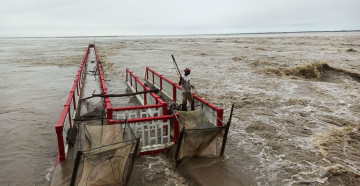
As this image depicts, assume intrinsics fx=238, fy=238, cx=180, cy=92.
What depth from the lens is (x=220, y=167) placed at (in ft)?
18.4

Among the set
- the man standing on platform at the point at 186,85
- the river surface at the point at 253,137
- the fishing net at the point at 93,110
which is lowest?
the river surface at the point at 253,137

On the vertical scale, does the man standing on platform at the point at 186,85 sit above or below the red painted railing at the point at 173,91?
above

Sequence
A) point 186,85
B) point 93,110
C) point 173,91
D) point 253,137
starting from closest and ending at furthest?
point 186,85
point 253,137
point 93,110
point 173,91

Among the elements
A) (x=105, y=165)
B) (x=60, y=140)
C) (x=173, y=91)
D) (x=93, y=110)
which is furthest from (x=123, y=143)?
(x=173, y=91)

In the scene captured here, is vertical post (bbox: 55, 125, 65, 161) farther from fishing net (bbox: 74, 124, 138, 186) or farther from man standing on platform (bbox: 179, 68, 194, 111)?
man standing on platform (bbox: 179, 68, 194, 111)

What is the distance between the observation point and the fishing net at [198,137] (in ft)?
16.6

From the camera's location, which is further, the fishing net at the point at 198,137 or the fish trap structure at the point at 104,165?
the fishing net at the point at 198,137

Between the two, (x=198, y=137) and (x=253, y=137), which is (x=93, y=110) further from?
(x=253, y=137)

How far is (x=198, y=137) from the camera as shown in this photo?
16.9 ft

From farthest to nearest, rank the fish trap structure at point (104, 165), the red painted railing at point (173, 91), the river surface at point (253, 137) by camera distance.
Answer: the red painted railing at point (173, 91)
the river surface at point (253, 137)
the fish trap structure at point (104, 165)

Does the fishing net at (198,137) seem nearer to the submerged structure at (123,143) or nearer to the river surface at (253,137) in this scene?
the submerged structure at (123,143)

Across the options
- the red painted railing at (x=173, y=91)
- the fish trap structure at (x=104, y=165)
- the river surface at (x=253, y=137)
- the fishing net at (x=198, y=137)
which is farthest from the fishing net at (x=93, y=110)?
the fishing net at (x=198, y=137)

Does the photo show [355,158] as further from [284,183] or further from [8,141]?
[8,141]

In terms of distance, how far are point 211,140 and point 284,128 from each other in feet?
13.2
